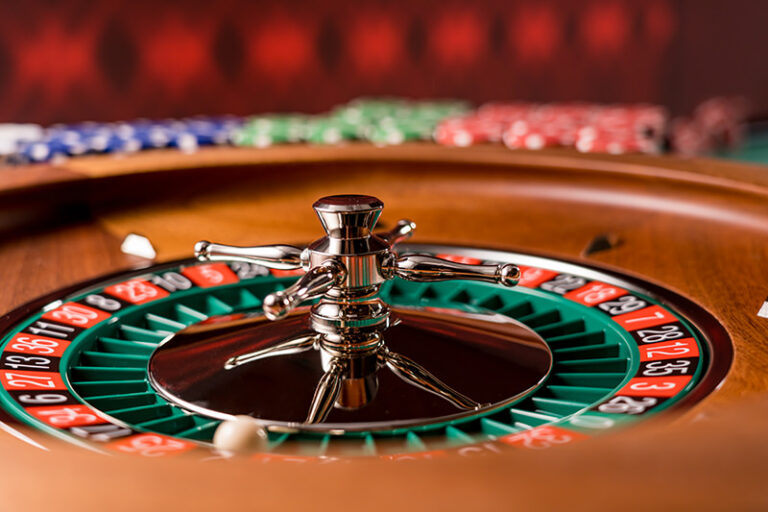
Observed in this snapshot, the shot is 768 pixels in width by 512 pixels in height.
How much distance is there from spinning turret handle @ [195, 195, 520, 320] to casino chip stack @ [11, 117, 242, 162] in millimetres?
1793

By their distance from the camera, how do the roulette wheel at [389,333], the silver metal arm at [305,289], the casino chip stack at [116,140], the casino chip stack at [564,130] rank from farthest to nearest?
the casino chip stack at [564,130], the casino chip stack at [116,140], the silver metal arm at [305,289], the roulette wheel at [389,333]

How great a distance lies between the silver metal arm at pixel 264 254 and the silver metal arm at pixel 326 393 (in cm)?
17

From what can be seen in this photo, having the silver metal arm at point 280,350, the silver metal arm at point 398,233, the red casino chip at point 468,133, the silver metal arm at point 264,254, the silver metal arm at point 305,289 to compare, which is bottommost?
the silver metal arm at point 280,350

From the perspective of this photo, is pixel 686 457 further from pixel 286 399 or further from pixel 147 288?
pixel 147 288

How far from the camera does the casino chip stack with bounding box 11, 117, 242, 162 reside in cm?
317

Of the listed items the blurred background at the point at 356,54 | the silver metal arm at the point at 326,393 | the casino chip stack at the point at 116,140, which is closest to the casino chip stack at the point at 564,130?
the casino chip stack at the point at 116,140

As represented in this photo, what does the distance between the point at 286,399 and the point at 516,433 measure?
0.97 ft

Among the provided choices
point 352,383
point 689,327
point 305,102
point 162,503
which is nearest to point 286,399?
point 352,383

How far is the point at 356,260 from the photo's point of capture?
118cm

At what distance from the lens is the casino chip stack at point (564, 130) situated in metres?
3.51

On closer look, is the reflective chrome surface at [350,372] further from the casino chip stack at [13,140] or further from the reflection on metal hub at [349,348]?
the casino chip stack at [13,140]

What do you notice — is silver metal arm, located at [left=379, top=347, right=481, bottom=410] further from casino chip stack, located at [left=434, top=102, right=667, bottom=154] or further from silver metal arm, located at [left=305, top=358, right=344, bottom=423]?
casino chip stack, located at [left=434, top=102, right=667, bottom=154]

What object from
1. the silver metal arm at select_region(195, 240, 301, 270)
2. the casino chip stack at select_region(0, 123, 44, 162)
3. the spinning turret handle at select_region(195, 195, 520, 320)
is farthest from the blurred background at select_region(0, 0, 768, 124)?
the spinning turret handle at select_region(195, 195, 520, 320)

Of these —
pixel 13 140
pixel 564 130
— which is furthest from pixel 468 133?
pixel 13 140
